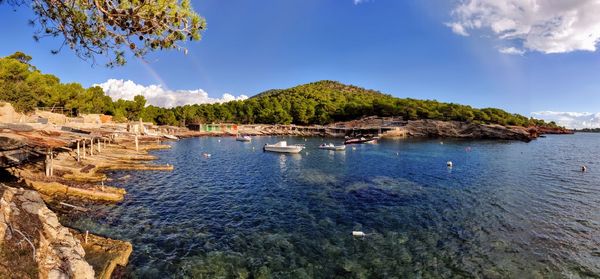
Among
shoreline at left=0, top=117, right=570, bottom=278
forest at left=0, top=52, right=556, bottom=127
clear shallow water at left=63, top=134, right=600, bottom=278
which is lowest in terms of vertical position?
clear shallow water at left=63, top=134, right=600, bottom=278

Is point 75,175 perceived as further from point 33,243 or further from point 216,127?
point 216,127

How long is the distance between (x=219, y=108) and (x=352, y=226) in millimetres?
159492

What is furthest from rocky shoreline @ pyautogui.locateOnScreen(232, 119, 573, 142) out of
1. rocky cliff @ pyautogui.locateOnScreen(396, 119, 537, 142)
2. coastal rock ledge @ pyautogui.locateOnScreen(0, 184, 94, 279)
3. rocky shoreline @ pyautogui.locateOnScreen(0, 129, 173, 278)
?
coastal rock ledge @ pyautogui.locateOnScreen(0, 184, 94, 279)

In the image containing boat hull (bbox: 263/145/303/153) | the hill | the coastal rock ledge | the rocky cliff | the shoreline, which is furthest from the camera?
the hill

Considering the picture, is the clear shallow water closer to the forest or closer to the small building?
the forest

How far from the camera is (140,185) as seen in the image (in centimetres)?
3016

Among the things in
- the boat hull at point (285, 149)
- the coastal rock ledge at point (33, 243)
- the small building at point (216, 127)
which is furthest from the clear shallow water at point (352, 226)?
the small building at point (216, 127)

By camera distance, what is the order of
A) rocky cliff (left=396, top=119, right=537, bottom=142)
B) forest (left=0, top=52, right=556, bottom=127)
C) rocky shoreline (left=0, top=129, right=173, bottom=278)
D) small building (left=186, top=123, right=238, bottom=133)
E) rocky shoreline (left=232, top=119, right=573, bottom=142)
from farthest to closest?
small building (left=186, top=123, right=238, bottom=133)
rocky shoreline (left=232, top=119, right=573, bottom=142)
rocky cliff (left=396, top=119, right=537, bottom=142)
forest (left=0, top=52, right=556, bottom=127)
rocky shoreline (left=0, top=129, right=173, bottom=278)

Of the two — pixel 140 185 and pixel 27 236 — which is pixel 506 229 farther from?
pixel 140 185

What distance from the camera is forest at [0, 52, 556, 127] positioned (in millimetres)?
60403

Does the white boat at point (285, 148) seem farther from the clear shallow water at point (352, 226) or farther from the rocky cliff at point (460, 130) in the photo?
A: the rocky cliff at point (460, 130)

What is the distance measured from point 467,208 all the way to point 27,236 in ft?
90.8

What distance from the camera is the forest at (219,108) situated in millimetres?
60403

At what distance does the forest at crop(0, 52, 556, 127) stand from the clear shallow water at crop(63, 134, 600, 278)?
4494cm
